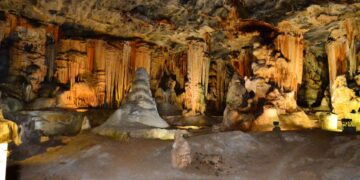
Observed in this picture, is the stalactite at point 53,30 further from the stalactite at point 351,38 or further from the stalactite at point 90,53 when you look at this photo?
the stalactite at point 351,38

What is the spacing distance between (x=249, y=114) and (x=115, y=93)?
10.7 metres

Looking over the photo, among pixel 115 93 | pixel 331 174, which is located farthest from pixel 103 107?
pixel 331 174

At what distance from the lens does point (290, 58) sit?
55.4ft

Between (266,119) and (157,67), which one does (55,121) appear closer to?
(266,119)

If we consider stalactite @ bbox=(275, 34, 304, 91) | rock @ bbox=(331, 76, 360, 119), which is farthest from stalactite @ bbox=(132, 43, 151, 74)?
rock @ bbox=(331, 76, 360, 119)

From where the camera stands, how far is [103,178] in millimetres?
9172

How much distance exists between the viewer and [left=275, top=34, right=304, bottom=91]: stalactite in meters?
16.6

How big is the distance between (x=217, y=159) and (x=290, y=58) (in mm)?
9135

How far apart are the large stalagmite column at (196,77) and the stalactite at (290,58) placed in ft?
21.4

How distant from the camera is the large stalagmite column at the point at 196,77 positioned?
71.4ft

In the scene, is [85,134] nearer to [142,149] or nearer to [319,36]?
[142,149]

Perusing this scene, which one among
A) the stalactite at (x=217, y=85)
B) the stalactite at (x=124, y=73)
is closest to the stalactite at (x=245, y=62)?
the stalactite at (x=217, y=85)

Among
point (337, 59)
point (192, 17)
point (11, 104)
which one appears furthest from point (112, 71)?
point (337, 59)

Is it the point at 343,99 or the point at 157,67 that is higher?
the point at 157,67
